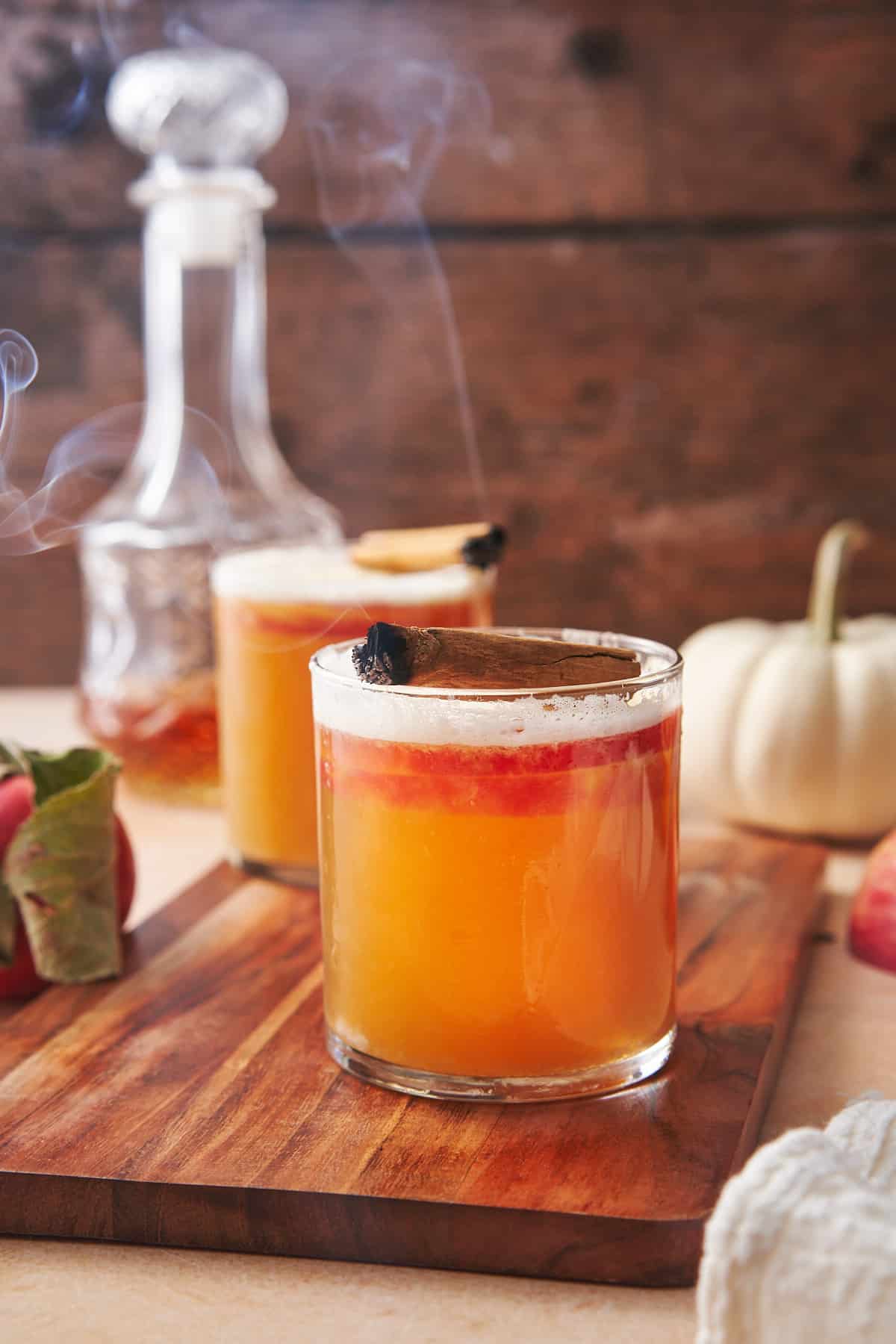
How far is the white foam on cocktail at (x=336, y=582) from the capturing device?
1.03 meters

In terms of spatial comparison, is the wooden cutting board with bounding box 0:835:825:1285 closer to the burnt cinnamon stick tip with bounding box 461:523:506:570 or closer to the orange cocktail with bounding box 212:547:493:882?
the orange cocktail with bounding box 212:547:493:882

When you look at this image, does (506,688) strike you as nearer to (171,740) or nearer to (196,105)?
(171,740)

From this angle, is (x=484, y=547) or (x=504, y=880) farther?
(x=484, y=547)

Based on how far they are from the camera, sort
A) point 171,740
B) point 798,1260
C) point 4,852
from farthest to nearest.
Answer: point 171,740 → point 4,852 → point 798,1260

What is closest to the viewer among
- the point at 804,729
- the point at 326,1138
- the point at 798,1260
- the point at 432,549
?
the point at 798,1260

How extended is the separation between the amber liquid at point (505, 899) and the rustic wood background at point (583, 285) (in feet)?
3.87

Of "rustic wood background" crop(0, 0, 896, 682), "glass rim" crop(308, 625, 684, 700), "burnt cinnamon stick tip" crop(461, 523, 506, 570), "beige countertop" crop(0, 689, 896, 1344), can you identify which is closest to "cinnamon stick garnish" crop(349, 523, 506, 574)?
"burnt cinnamon stick tip" crop(461, 523, 506, 570)

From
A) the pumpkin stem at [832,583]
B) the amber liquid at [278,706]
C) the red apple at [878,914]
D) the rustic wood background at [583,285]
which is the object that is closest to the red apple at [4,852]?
the amber liquid at [278,706]

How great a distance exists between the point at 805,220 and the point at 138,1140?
1.45 metres

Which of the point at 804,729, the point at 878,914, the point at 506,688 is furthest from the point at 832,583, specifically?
the point at 506,688

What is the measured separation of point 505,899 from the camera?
71 cm

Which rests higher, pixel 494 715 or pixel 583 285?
pixel 583 285

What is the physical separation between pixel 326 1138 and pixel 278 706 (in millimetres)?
436

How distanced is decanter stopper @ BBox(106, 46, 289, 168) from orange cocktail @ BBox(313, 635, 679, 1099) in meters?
0.80
